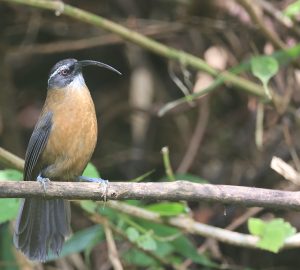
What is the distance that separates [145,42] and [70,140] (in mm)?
977

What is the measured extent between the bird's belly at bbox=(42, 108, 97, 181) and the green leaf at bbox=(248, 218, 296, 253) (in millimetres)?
1108

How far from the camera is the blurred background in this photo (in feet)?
17.6

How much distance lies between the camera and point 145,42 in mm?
4871

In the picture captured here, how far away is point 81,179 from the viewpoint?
14.5 feet

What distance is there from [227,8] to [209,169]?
4.37 ft

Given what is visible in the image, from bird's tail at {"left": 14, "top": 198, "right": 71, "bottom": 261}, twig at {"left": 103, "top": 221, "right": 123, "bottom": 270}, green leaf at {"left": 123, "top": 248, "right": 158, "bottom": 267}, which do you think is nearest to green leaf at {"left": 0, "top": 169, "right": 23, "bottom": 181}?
bird's tail at {"left": 14, "top": 198, "right": 71, "bottom": 261}

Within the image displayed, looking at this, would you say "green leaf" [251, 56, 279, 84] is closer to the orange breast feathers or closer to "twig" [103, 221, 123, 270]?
the orange breast feathers

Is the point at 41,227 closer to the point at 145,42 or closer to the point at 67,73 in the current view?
the point at 67,73

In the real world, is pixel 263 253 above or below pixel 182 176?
below

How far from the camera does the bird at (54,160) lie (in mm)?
4301

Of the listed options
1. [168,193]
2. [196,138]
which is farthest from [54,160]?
[196,138]

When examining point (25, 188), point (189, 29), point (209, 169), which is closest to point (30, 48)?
point (189, 29)

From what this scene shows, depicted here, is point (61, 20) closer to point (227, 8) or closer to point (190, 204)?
point (227, 8)

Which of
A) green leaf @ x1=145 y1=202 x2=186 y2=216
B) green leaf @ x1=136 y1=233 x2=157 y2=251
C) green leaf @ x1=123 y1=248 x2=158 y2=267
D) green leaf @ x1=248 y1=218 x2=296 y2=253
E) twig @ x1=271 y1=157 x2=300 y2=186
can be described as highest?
twig @ x1=271 y1=157 x2=300 y2=186
